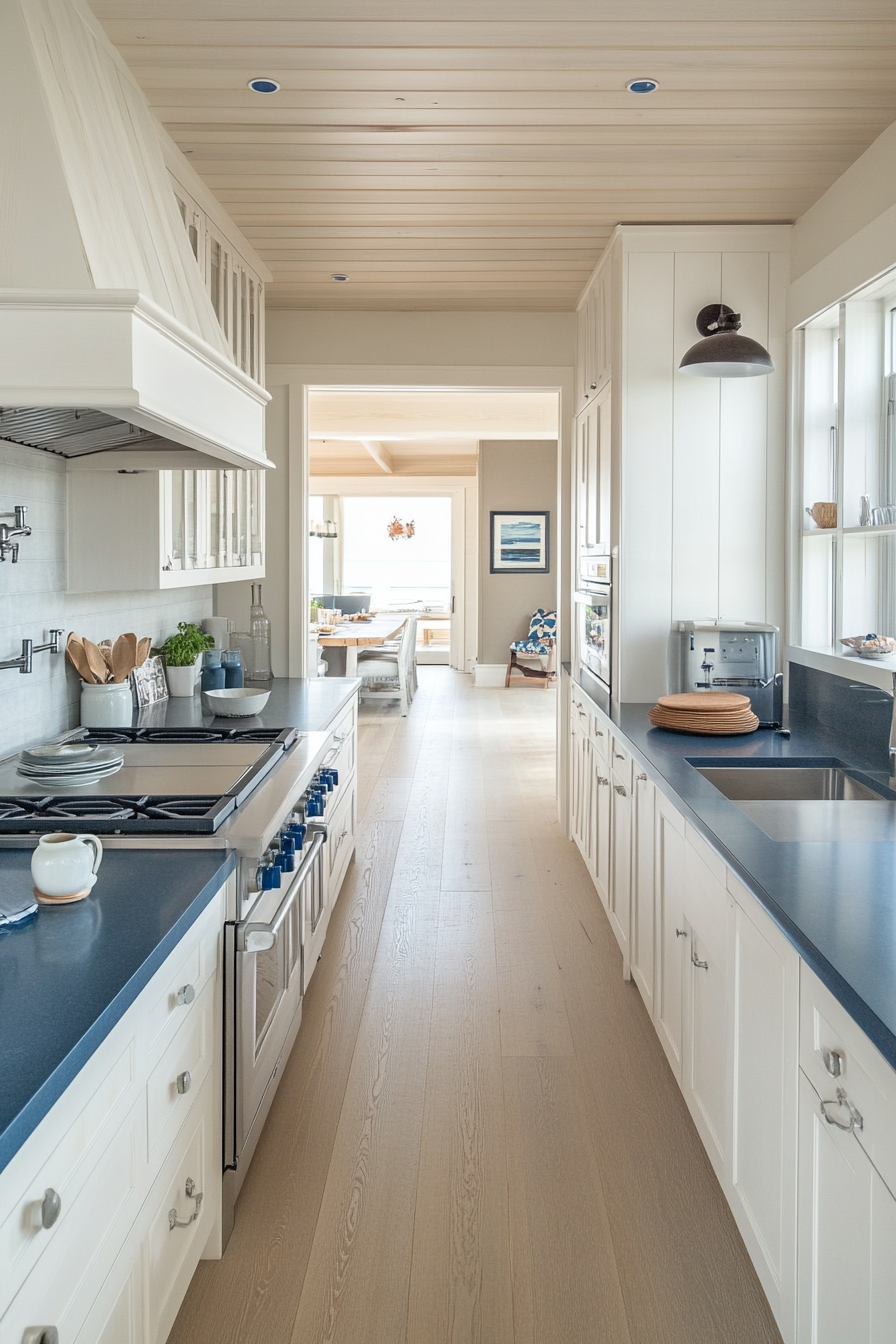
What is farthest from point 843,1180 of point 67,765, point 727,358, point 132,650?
point 132,650

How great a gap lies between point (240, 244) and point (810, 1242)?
142 inches

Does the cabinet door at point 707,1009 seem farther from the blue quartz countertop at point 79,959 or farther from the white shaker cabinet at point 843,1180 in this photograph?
the blue quartz countertop at point 79,959

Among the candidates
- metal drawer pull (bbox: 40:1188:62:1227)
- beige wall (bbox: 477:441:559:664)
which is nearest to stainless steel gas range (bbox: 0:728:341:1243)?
metal drawer pull (bbox: 40:1188:62:1227)

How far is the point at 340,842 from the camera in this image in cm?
407

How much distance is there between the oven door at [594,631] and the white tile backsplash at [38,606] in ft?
6.11

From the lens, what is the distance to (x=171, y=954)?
1579 mm

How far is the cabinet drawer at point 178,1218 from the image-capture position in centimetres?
→ 155

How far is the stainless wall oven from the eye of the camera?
12.7 feet

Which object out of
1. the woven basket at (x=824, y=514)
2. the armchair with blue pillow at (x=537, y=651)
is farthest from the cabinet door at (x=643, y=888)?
the armchair with blue pillow at (x=537, y=651)

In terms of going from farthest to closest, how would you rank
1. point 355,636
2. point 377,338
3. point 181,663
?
A: point 355,636, point 377,338, point 181,663

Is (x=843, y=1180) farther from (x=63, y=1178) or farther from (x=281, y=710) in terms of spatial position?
(x=281, y=710)

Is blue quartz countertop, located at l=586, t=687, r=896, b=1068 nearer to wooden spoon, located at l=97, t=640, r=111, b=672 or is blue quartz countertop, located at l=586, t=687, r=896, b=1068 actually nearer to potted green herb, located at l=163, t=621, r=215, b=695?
wooden spoon, located at l=97, t=640, r=111, b=672

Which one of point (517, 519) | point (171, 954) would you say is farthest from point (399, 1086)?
point (517, 519)

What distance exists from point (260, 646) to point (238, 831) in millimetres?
2571
